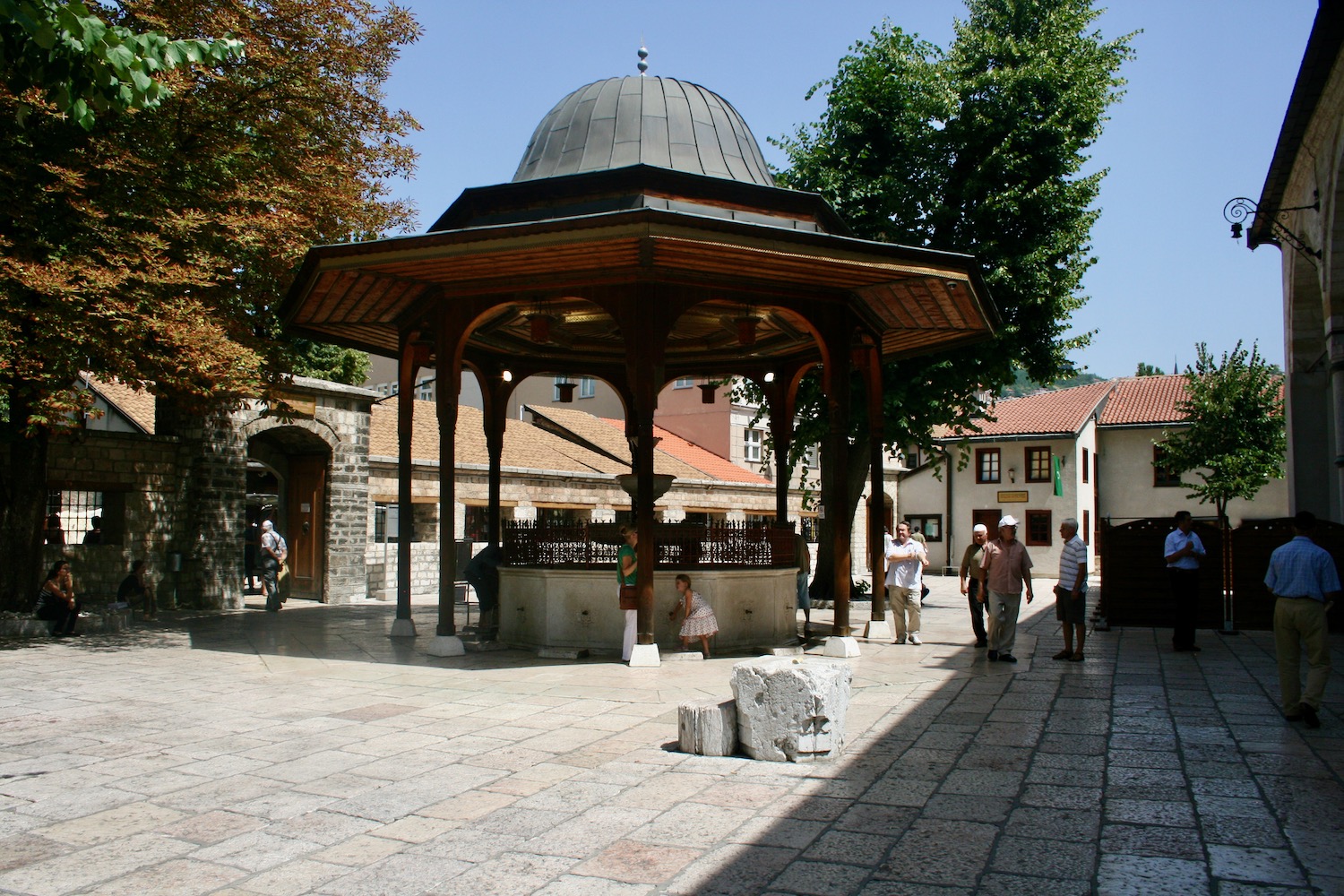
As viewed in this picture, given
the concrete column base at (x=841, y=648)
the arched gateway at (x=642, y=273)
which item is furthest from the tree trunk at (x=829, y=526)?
the concrete column base at (x=841, y=648)

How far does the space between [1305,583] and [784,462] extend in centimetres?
912

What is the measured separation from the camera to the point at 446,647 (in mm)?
11539

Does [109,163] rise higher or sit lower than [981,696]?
higher

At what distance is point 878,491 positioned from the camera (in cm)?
1309

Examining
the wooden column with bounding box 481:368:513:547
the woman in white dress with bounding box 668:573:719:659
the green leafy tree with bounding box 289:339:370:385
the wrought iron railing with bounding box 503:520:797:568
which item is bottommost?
the woman in white dress with bounding box 668:573:719:659

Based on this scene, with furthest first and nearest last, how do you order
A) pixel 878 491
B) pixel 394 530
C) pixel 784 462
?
pixel 394 530 → pixel 784 462 → pixel 878 491

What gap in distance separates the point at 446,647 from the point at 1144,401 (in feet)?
121

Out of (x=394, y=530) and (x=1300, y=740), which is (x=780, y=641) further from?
(x=394, y=530)

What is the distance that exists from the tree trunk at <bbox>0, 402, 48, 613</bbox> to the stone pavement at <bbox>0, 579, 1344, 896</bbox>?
175 inches

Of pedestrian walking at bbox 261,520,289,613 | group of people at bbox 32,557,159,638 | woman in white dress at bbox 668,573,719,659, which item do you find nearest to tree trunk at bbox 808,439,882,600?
woman in white dress at bbox 668,573,719,659

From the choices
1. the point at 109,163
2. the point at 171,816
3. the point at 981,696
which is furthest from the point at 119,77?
the point at 981,696

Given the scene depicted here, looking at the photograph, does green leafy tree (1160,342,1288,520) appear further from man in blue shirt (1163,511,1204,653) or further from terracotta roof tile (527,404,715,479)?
man in blue shirt (1163,511,1204,653)

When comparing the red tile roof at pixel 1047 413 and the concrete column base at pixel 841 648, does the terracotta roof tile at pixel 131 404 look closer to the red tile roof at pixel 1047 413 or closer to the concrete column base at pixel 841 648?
the concrete column base at pixel 841 648

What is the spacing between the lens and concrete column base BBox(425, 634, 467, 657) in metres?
11.5
